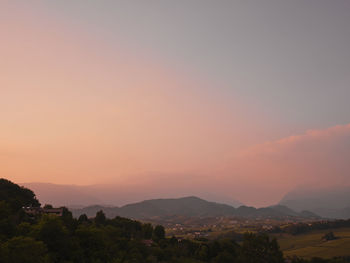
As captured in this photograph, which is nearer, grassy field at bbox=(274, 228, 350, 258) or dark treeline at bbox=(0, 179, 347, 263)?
dark treeline at bbox=(0, 179, 347, 263)

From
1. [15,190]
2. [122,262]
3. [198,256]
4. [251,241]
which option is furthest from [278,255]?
[15,190]

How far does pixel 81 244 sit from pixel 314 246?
148m

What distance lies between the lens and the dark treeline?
43.5 metres

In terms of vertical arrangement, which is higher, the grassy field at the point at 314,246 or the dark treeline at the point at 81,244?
the dark treeline at the point at 81,244

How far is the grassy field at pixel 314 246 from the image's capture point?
139875 mm

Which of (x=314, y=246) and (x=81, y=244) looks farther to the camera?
(x=314, y=246)

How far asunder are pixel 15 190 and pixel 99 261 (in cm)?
6225

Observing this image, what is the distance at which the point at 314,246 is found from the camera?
160250 millimetres

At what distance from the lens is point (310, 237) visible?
19025 centimetres

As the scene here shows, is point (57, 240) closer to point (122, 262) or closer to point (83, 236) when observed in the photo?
point (83, 236)

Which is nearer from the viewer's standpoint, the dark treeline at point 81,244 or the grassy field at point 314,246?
the dark treeline at point 81,244

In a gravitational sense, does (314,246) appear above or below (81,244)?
below

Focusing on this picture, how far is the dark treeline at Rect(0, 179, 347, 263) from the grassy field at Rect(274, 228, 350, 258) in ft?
166

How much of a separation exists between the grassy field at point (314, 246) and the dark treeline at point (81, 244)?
166 ft
